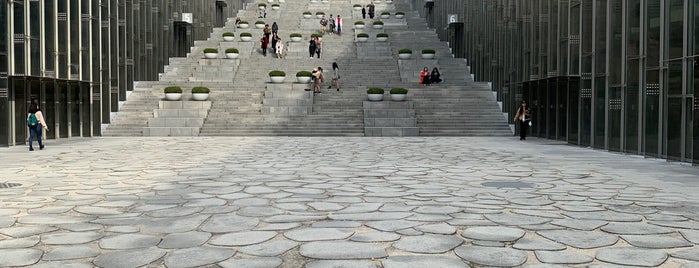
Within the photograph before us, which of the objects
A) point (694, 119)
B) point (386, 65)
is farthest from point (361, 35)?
point (694, 119)

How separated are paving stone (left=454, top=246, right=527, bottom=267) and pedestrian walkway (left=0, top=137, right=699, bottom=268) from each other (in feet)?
0.09

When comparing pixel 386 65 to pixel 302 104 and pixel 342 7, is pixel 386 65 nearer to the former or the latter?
pixel 302 104

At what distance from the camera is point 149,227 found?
25.1ft

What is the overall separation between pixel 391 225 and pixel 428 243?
1.03 metres

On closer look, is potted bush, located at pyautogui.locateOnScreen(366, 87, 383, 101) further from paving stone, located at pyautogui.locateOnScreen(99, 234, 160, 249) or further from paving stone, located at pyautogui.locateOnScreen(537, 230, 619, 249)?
paving stone, located at pyautogui.locateOnScreen(99, 234, 160, 249)

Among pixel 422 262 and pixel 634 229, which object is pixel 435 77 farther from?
pixel 422 262

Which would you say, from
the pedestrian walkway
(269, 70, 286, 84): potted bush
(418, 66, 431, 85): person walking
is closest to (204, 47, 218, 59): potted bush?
(269, 70, 286, 84): potted bush

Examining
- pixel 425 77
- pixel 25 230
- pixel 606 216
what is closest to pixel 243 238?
pixel 25 230

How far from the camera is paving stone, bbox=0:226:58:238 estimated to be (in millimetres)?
7195

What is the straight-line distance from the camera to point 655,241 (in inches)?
270

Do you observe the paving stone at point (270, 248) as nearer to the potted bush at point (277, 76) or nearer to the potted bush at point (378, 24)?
the potted bush at point (277, 76)

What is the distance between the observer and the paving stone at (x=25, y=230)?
7195mm

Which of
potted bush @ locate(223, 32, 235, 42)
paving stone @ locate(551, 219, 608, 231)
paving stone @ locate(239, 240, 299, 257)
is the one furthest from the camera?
potted bush @ locate(223, 32, 235, 42)

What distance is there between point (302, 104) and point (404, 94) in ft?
16.8
